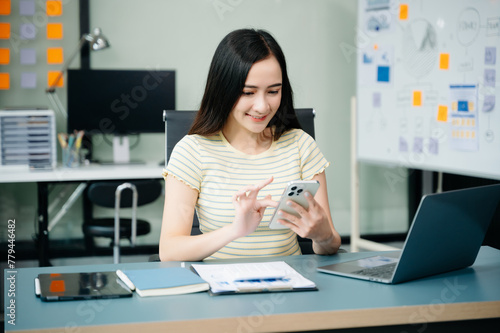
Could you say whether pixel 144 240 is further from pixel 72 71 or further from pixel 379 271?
pixel 379 271

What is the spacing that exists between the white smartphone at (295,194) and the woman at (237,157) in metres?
0.16

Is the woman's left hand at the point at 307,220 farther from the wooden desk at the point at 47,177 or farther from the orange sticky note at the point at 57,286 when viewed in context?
the wooden desk at the point at 47,177

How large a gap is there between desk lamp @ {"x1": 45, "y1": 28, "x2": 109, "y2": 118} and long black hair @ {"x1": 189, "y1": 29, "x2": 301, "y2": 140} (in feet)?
6.56

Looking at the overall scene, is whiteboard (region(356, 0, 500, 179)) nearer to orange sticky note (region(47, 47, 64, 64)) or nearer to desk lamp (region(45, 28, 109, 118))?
desk lamp (region(45, 28, 109, 118))

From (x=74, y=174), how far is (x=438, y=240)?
227cm

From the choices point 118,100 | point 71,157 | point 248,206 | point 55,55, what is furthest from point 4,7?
point 248,206

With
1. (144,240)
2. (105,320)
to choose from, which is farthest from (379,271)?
(144,240)

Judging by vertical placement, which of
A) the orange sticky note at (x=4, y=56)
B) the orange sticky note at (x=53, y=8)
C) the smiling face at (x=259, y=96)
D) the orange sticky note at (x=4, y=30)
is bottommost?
the smiling face at (x=259, y=96)

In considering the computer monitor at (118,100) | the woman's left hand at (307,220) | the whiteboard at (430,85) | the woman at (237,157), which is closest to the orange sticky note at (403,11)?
the whiteboard at (430,85)

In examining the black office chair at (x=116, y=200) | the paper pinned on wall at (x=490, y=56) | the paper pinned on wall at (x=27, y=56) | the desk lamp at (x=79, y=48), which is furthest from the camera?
the paper pinned on wall at (x=27, y=56)

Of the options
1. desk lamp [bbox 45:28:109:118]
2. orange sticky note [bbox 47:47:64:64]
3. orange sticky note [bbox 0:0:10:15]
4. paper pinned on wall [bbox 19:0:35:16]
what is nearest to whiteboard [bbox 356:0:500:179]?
desk lamp [bbox 45:28:109:118]

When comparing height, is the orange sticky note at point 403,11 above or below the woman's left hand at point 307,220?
above

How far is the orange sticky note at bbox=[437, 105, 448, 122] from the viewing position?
3043 mm

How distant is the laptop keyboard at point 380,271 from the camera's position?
126cm
